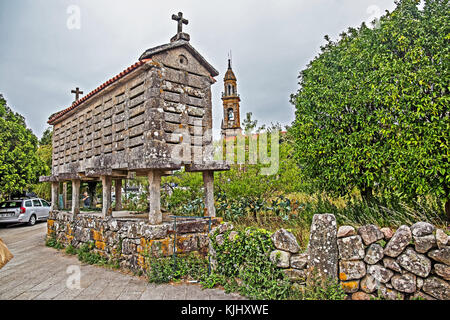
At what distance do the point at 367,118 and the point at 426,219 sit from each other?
2.27 m

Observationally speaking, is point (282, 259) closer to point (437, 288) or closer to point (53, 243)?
point (437, 288)

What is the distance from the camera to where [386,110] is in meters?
5.80

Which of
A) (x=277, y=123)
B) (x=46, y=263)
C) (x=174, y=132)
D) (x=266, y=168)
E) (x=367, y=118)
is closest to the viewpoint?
(x=367, y=118)

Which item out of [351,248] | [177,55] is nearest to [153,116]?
[177,55]

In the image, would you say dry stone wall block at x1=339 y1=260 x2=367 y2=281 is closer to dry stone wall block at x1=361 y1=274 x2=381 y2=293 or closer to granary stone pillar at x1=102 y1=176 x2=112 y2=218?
dry stone wall block at x1=361 y1=274 x2=381 y2=293

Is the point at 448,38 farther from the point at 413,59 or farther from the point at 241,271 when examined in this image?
the point at 241,271

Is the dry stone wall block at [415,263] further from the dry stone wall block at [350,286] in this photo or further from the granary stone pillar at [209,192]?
the granary stone pillar at [209,192]

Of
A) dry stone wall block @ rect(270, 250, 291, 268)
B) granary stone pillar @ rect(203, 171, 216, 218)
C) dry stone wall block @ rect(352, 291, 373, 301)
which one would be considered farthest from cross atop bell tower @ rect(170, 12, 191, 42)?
dry stone wall block @ rect(352, 291, 373, 301)

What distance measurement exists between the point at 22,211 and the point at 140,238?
45.7 feet

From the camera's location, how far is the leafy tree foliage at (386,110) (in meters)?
5.02

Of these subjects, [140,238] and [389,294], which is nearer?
[389,294]

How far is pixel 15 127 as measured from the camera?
590 inches
